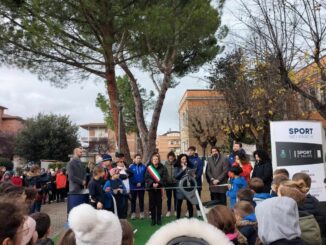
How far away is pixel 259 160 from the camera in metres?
8.41

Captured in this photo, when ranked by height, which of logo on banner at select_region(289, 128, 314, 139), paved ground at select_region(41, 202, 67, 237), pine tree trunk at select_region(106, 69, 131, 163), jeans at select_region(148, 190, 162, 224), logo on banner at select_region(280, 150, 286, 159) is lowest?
paved ground at select_region(41, 202, 67, 237)

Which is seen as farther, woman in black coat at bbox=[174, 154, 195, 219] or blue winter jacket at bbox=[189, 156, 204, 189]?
blue winter jacket at bbox=[189, 156, 204, 189]

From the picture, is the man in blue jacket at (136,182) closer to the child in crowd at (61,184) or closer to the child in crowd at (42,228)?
the child in crowd at (42,228)

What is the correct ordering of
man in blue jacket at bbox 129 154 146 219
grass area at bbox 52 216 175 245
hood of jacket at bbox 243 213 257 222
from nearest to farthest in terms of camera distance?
hood of jacket at bbox 243 213 257 222 → grass area at bbox 52 216 175 245 → man in blue jacket at bbox 129 154 146 219

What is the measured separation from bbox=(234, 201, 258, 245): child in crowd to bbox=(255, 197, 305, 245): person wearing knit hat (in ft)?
1.13

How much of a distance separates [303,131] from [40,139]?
3590 centimetres

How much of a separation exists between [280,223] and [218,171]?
620 centimetres

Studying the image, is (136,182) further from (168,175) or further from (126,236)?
(126,236)

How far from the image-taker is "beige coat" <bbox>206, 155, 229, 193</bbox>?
30.9ft

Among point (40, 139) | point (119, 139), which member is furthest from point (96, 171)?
point (40, 139)

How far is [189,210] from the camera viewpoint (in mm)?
9414

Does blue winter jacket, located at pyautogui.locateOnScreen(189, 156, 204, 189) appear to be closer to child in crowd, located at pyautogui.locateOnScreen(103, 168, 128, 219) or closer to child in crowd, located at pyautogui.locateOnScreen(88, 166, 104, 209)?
child in crowd, located at pyautogui.locateOnScreen(103, 168, 128, 219)

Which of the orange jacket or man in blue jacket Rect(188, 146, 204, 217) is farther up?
man in blue jacket Rect(188, 146, 204, 217)

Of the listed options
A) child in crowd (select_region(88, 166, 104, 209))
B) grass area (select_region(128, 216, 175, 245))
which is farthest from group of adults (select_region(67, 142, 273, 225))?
child in crowd (select_region(88, 166, 104, 209))
